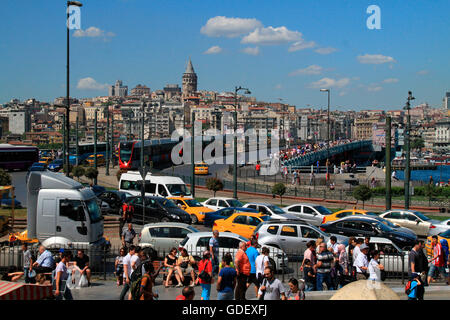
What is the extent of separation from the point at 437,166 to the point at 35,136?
12386 cm

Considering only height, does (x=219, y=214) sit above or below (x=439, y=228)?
above

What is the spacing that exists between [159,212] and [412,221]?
9953 mm

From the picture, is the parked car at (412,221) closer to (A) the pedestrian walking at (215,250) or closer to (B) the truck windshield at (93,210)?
(A) the pedestrian walking at (215,250)

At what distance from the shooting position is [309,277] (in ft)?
35.3

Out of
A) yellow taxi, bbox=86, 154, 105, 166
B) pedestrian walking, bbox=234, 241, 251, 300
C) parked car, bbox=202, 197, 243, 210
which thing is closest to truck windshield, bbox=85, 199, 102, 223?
pedestrian walking, bbox=234, 241, 251, 300

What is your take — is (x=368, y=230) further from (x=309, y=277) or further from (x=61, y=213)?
(x=61, y=213)

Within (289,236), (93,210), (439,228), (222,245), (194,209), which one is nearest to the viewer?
(222,245)

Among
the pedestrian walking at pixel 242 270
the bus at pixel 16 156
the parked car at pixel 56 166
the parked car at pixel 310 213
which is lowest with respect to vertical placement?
the parked car at pixel 310 213

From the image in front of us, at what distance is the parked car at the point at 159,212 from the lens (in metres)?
20.8

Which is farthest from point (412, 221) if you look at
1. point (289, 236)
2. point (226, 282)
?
point (226, 282)

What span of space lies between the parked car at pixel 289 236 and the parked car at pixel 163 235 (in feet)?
7.00

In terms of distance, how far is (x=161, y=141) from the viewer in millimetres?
62469

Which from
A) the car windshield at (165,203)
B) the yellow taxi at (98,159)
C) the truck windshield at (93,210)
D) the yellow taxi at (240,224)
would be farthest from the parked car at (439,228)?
the yellow taxi at (98,159)
